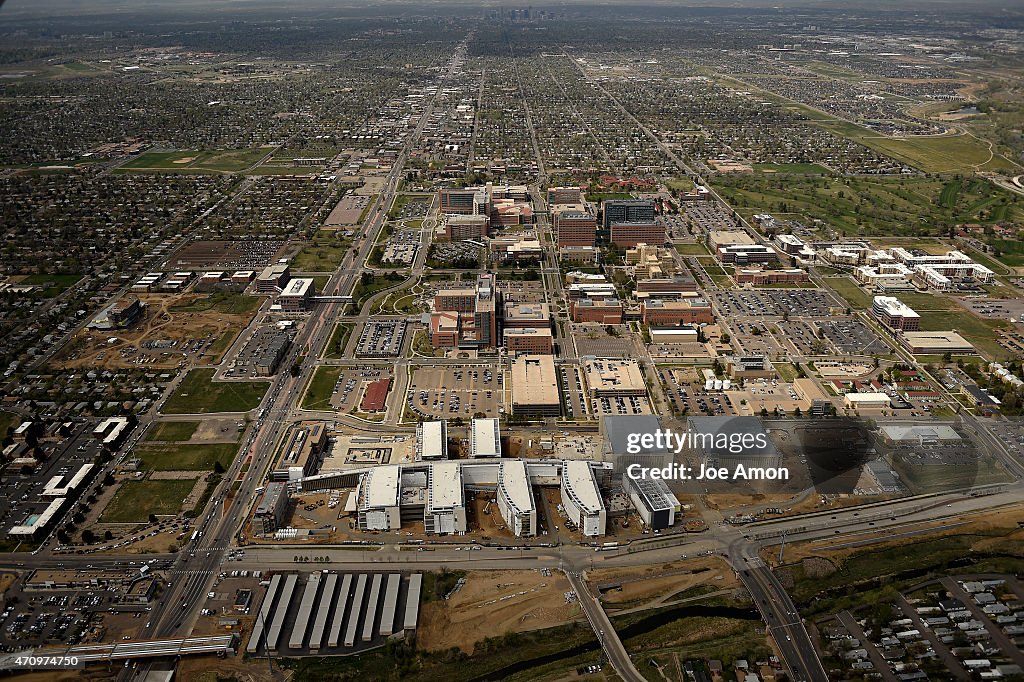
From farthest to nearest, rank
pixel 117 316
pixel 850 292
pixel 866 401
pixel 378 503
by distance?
pixel 850 292
pixel 117 316
pixel 866 401
pixel 378 503

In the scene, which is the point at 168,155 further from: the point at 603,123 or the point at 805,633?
the point at 805,633

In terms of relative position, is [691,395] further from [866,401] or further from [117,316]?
[117,316]

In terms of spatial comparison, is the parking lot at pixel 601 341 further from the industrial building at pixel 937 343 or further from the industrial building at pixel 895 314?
the industrial building at pixel 937 343

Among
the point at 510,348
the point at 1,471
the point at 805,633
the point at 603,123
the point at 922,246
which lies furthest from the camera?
the point at 603,123

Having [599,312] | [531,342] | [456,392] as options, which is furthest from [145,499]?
[599,312]

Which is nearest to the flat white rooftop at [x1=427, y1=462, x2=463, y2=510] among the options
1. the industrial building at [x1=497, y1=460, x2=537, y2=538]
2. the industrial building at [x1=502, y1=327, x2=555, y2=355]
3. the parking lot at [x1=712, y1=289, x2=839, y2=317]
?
the industrial building at [x1=497, y1=460, x2=537, y2=538]

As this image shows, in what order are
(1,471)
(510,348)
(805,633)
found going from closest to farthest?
(805,633) → (1,471) → (510,348)

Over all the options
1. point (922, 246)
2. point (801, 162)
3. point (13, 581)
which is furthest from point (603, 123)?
point (13, 581)
